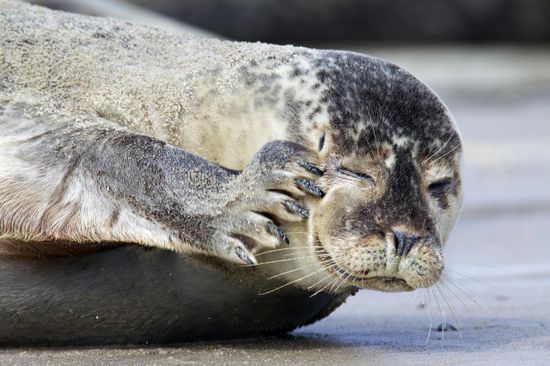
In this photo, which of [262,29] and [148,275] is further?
[262,29]

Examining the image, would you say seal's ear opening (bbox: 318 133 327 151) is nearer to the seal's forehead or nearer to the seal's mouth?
the seal's forehead

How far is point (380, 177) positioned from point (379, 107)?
0.95ft

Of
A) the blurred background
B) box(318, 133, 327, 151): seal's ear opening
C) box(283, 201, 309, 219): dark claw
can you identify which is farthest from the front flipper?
the blurred background

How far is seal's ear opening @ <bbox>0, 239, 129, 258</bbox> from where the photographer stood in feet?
16.1

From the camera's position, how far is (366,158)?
4.74 metres

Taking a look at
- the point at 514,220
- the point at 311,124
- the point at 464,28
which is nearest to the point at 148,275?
the point at 311,124

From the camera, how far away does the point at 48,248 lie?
4941 millimetres

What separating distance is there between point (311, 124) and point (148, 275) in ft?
2.89

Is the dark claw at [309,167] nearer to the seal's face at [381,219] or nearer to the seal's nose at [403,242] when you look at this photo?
the seal's face at [381,219]

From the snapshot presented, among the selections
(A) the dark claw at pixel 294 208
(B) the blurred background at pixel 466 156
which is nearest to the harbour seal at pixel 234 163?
(A) the dark claw at pixel 294 208

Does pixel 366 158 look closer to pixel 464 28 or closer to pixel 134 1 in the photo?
pixel 134 1

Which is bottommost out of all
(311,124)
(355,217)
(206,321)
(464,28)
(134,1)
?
(206,321)

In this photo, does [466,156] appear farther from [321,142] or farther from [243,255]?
[243,255]

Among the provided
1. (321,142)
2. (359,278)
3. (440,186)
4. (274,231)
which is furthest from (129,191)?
(440,186)
